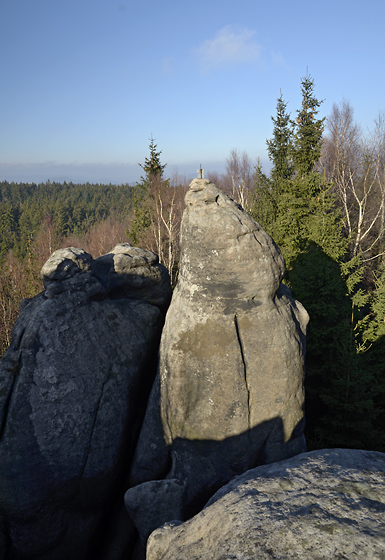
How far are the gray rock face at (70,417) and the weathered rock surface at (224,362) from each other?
2.83ft

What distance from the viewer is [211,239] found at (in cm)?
692

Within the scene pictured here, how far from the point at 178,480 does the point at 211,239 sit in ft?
14.8

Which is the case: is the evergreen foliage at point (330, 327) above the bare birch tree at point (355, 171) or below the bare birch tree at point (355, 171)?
below

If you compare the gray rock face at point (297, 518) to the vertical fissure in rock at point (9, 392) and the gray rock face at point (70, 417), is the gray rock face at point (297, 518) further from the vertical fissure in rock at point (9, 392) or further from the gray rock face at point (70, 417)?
the vertical fissure in rock at point (9, 392)

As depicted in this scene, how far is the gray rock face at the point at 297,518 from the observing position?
3.29m

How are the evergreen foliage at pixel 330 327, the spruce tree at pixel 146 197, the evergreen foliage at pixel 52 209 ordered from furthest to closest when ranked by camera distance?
the evergreen foliage at pixel 52 209 < the spruce tree at pixel 146 197 < the evergreen foliage at pixel 330 327

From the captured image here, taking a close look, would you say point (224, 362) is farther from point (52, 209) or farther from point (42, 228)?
point (52, 209)

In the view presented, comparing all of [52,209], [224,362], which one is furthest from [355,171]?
[52,209]

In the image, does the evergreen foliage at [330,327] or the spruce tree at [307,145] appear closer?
the evergreen foliage at [330,327]

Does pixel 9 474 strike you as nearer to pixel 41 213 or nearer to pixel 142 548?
pixel 142 548

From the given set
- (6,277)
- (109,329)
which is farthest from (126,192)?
(109,329)

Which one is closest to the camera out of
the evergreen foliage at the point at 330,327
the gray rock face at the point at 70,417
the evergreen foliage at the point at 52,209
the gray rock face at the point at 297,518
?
the gray rock face at the point at 297,518

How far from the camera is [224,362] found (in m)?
6.71

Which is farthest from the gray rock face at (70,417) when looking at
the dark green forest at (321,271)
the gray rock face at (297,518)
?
the dark green forest at (321,271)
